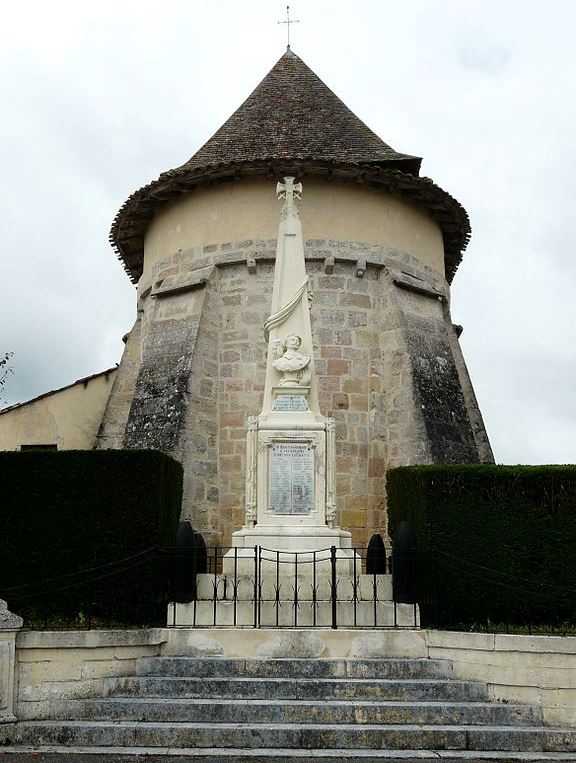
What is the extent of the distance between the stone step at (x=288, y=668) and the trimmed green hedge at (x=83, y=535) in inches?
29.6

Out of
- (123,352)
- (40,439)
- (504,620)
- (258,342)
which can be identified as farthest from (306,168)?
(504,620)

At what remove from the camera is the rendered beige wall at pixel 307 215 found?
16625 mm

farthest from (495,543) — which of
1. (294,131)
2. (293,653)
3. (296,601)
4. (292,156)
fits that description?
(294,131)

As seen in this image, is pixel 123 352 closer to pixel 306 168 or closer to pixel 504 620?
pixel 306 168

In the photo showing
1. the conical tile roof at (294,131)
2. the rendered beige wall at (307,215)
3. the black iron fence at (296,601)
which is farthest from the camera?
the conical tile roof at (294,131)

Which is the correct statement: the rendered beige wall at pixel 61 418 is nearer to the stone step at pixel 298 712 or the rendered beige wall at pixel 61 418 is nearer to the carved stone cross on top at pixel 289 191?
the carved stone cross on top at pixel 289 191

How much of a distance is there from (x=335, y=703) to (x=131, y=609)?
247 centimetres

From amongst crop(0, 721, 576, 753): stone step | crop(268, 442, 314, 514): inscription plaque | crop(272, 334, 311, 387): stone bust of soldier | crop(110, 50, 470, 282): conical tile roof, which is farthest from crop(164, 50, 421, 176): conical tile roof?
crop(0, 721, 576, 753): stone step

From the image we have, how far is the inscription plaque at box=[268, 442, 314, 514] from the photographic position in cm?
1053

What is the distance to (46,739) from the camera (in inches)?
291

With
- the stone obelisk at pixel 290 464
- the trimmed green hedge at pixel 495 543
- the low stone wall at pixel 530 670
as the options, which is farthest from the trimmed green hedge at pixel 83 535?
the low stone wall at pixel 530 670

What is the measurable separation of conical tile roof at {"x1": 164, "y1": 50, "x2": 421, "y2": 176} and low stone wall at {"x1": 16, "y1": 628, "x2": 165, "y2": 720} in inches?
398

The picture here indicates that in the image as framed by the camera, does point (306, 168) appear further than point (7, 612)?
Yes

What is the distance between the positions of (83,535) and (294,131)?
10825 mm
